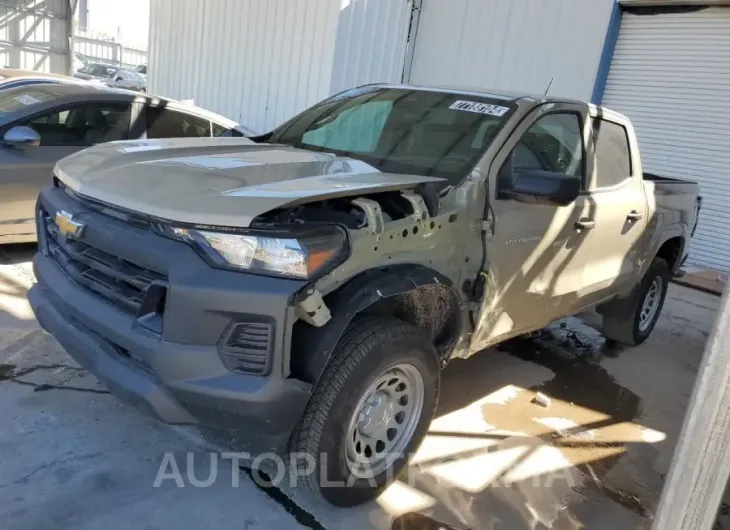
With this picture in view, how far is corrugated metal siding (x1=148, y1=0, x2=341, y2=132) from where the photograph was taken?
923 centimetres

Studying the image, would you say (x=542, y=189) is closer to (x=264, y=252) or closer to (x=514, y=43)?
(x=264, y=252)

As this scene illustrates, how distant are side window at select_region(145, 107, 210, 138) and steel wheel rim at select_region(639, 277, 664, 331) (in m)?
4.09

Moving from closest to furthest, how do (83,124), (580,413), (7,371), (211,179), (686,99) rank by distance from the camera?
1. (211,179)
2. (7,371)
3. (580,413)
4. (83,124)
5. (686,99)

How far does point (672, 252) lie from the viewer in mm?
5230

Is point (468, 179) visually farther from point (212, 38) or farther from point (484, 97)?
point (212, 38)

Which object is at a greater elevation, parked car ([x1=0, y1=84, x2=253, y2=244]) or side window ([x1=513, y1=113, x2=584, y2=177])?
side window ([x1=513, y1=113, x2=584, y2=177])

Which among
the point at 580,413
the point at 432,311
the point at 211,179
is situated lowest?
the point at 580,413

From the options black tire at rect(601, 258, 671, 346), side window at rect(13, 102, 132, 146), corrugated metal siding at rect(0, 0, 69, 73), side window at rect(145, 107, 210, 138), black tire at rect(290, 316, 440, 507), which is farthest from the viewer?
corrugated metal siding at rect(0, 0, 69, 73)

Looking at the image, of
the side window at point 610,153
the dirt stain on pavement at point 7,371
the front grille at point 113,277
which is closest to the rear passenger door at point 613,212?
the side window at point 610,153

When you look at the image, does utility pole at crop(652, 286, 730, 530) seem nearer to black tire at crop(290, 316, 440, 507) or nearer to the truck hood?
black tire at crop(290, 316, 440, 507)

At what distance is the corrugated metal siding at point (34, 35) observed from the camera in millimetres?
15664

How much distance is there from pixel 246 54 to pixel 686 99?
6538 millimetres

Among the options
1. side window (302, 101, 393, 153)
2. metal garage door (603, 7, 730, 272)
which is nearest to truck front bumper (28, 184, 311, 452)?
side window (302, 101, 393, 153)

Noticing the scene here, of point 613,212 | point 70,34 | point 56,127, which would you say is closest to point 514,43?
point 613,212
